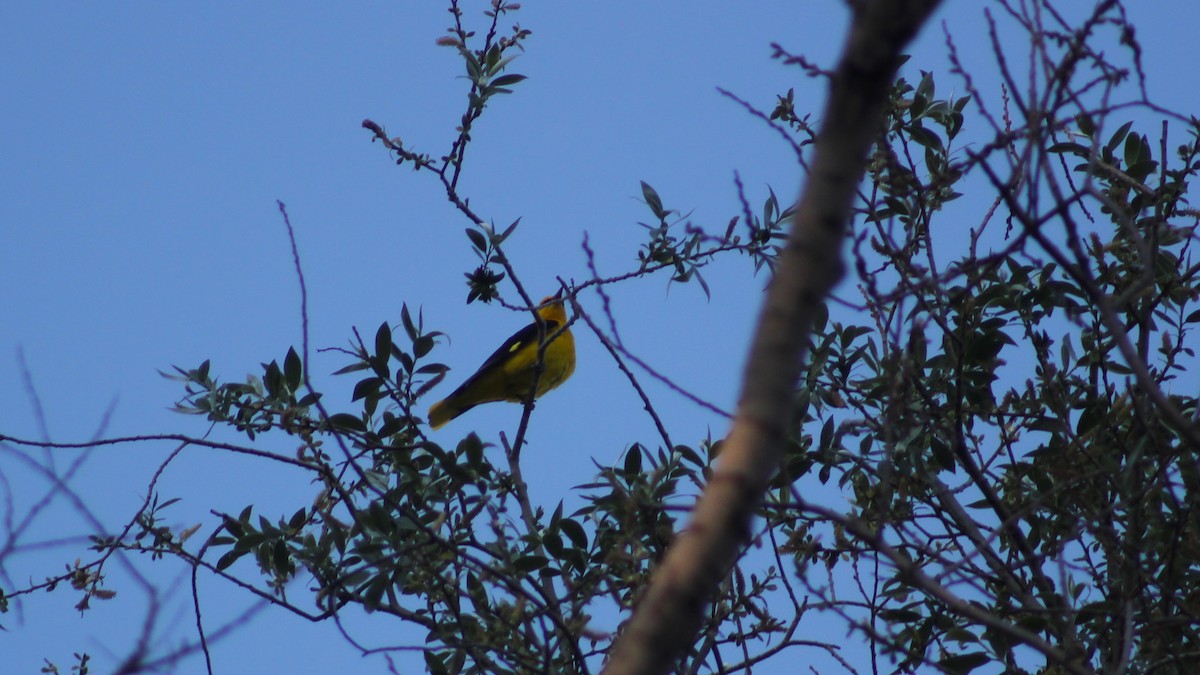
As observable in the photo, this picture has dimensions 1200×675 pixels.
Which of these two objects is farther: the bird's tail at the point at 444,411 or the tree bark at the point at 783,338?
the bird's tail at the point at 444,411

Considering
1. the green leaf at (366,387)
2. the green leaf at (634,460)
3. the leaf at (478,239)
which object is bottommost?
the green leaf at (366,387)

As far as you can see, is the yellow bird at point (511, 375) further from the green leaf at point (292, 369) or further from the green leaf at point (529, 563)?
the green leaf at point (529, 563)

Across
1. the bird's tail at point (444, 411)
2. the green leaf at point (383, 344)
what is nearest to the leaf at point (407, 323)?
the green leaf at point (383, 344)

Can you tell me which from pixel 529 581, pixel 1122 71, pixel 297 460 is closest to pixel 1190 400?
pixel 1122 71

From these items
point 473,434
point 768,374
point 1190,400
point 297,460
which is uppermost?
point 1190,400

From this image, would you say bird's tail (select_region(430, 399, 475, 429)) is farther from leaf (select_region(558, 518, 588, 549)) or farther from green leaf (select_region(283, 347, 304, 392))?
leaf (select_region(558, 518, 588, 549))

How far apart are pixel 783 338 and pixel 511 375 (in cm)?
662

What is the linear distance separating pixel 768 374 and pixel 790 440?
9.96 ft

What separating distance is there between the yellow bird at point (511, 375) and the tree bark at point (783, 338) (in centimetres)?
632

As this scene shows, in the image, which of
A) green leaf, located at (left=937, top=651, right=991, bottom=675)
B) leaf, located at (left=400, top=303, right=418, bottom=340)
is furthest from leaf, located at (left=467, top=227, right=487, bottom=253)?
green leaf, located at (left=937, top=651, right=991, bottom=675)

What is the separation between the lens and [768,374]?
1.05m

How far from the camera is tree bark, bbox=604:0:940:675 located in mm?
1048

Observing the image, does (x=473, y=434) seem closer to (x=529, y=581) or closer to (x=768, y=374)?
(x=529, y=581)

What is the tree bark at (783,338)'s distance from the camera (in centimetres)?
105
